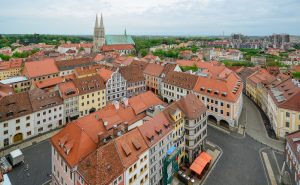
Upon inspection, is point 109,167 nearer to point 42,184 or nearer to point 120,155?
point 120,155

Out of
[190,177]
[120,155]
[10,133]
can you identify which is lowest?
[190,177]

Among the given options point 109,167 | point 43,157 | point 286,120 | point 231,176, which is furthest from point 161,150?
point 286,120

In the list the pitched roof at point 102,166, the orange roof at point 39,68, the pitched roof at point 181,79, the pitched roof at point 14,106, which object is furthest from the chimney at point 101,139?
the orange roof at point 39,68

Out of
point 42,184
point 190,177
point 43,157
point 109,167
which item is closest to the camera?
point 109,167

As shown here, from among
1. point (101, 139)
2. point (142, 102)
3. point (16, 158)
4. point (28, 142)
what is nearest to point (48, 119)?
point (28, 142)

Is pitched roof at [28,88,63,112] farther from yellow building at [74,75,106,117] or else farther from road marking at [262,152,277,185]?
road marking at [262,152,277,185]

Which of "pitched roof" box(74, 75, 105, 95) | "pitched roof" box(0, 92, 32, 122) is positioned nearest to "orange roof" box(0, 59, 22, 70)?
"pitched roof" box(74, 75, 105, 95)
